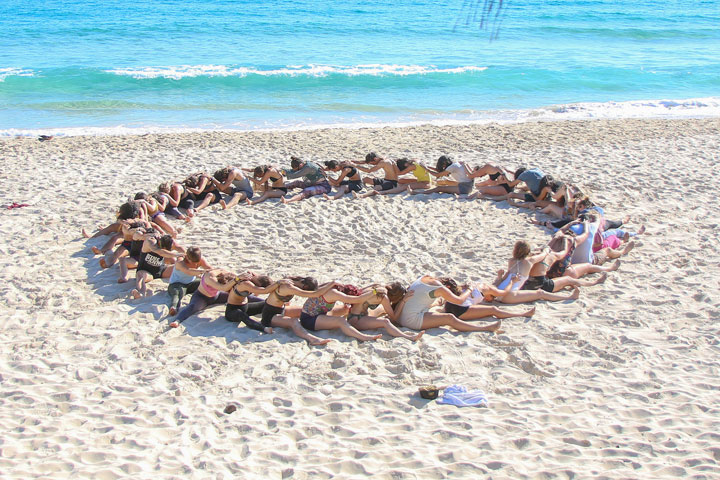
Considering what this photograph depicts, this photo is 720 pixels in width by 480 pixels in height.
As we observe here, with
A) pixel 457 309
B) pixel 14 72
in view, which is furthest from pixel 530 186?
pixel 14 72

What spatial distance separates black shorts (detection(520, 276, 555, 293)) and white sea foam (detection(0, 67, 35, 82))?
21.9 m

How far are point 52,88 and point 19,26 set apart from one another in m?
14.9

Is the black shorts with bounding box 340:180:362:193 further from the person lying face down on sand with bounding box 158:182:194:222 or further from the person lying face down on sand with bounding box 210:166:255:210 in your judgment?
the person lying face down on sand with bounding box 158:182:194:222

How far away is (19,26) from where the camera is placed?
33312mm

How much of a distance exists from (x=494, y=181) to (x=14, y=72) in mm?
20550

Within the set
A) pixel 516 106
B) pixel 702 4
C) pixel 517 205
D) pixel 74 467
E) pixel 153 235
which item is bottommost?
pixel 74 467

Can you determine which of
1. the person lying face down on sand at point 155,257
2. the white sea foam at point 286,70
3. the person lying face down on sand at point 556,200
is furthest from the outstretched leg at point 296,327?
the white sea foam at point 286,70

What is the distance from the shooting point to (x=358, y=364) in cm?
602

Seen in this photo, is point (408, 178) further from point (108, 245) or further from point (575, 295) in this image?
point (108, 245)

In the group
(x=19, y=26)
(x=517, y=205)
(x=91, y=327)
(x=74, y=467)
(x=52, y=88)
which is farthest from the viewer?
(x=19, y=26)

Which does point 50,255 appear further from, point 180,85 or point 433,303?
point 180,85

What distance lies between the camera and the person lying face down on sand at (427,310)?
21.7ft

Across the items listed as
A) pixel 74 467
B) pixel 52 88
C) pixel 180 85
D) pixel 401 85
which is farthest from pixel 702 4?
pixel 74 467

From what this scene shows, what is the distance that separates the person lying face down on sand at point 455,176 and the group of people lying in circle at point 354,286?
18mm
